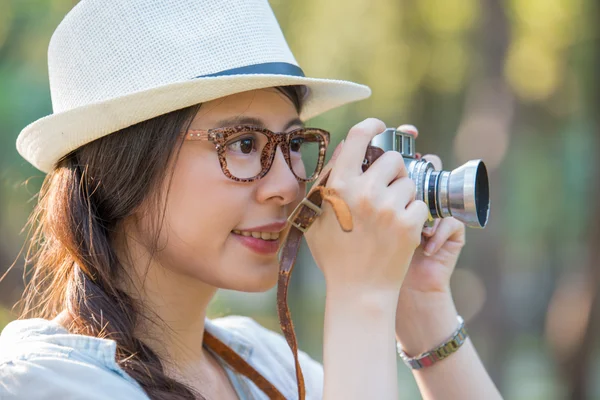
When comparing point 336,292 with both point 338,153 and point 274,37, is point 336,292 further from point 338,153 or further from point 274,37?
point 274,37

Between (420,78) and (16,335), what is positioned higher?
(420,78)

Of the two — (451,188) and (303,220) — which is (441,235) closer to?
(451,188)

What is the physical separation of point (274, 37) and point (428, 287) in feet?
2.61

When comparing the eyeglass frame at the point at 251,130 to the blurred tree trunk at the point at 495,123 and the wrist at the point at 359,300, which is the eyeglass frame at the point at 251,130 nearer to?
the wrist at the point at 359,300

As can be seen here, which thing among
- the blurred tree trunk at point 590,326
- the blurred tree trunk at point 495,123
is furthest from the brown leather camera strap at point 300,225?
the blurred tree trunk at point 495,123

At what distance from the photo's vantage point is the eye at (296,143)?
5.76 ft

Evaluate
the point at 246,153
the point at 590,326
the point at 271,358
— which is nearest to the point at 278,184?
the point at 246,153

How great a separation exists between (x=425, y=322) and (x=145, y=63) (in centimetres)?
100

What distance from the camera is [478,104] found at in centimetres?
674

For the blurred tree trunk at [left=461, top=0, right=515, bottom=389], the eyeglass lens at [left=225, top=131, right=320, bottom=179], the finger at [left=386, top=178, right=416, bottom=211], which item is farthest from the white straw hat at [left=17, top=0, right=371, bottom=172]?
the blurred tree trunk at [left=461, top=0, right=515, bottom=389]

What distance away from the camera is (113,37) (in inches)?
63.8

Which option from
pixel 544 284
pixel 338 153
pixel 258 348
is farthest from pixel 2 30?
pixel 544 284

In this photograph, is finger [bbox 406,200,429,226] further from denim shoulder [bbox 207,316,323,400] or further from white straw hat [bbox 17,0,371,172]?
denim shoulder [bbox 207,316,323,400]

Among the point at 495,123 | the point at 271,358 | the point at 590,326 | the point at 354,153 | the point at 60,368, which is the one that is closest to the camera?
the point at 60,368
